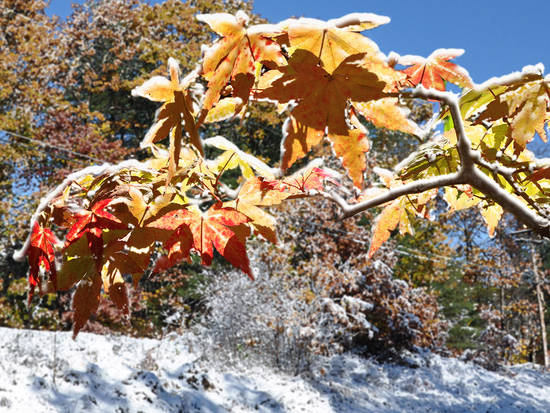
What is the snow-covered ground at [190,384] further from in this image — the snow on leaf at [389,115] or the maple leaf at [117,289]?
the snow on leaf at [389,115]

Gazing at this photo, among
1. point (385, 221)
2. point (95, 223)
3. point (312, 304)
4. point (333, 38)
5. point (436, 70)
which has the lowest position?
point (312, 304)

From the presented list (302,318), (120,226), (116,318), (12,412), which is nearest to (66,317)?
(116,318)

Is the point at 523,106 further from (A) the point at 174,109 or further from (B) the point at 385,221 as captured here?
(A) the point at 174,109

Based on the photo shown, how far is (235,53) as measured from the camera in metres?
0.50

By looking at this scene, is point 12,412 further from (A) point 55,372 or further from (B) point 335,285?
(B) point 335,285

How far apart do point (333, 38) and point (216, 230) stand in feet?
1.01

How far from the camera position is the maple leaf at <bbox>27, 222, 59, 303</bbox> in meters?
0.64

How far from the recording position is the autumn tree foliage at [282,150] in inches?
19.0

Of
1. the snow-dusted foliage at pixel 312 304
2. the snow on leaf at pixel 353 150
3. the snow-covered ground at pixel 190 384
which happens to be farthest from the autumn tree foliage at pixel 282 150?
the snow-dusted foliage at pixel 312 304

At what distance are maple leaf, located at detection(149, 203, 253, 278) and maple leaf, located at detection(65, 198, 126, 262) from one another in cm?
9

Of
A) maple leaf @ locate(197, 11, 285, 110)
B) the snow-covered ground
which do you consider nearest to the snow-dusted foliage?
the snow-covered ground

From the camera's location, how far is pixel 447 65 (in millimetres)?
699

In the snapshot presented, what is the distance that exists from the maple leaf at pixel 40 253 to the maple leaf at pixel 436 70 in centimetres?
63

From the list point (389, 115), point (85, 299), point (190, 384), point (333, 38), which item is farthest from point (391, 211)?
point (190, 384)
